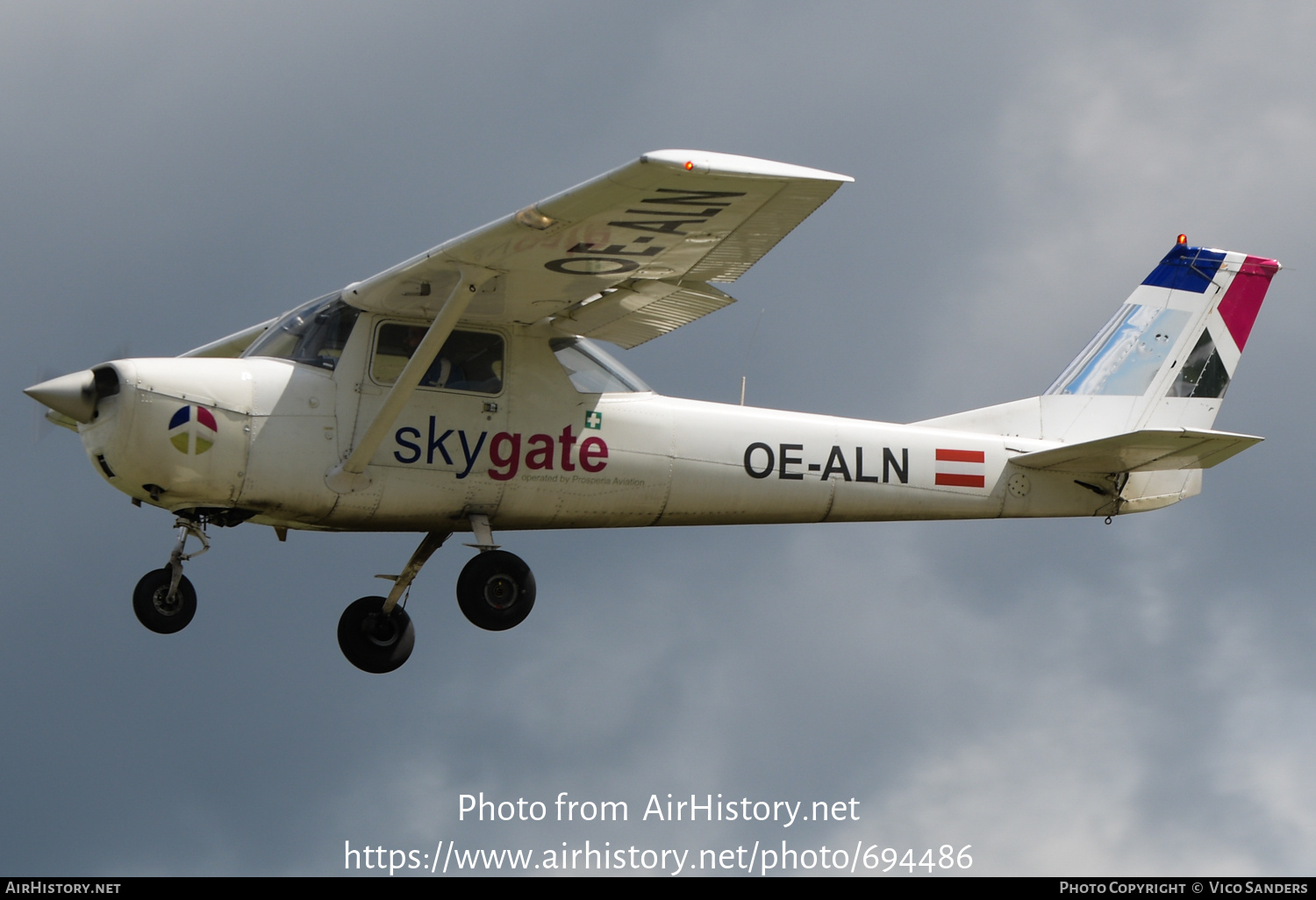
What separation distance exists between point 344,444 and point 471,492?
1.06m

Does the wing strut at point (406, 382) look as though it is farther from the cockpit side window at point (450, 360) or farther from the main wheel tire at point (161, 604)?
the main wheel tire at point (161, 604)

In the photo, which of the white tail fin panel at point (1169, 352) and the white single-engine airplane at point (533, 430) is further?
the white tail fin panel at point (1169, 352)

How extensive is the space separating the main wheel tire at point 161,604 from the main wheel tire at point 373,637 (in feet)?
4.45

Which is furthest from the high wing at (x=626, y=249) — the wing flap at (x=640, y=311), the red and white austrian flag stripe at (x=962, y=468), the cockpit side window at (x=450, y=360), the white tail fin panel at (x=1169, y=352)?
the white tail fin panel at (x=1169, y=352)

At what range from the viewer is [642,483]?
1421 centimetres

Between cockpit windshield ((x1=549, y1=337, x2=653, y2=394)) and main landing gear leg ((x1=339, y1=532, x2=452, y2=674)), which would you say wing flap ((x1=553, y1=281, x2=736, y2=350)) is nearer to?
cockpit windshield ((x1=549, y1=337, x2=653, y2=394))

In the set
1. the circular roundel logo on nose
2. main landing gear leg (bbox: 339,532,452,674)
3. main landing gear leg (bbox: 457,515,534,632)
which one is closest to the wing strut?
the circular roundel logo on nose

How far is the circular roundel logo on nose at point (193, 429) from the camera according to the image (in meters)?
12.7

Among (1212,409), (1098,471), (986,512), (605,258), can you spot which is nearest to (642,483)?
(605,258)

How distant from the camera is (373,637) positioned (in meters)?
14.5

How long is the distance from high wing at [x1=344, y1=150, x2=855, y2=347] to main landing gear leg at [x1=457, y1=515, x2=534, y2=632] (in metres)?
1.72

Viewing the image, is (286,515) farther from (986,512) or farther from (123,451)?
(986,512)

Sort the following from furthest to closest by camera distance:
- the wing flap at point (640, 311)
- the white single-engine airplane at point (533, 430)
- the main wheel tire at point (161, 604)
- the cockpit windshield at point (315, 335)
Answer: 1. the wing flap at point (640, 311)
2. the main wheel tire at point (161, 604)
3. the cockpit windshield at point (315, 335)
4. the white single-engine airplane at point (533, 430)

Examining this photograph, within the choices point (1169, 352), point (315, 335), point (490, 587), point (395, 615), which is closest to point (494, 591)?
point (490, 587)
